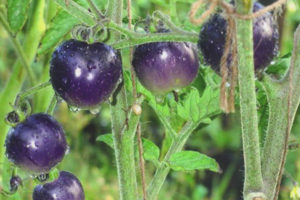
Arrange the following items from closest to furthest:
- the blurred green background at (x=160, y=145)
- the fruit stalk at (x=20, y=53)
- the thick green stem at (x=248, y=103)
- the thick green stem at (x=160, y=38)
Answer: the thick green stem at (x=248, y=103)
the thick green stem at (x=160, y=38)
the fruit stalk at (x=20, y=53)
the blurred green background at (x=160, y=145)

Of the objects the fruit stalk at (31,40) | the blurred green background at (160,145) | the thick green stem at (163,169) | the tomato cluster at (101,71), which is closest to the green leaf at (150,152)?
the thick green stem at (163,169)

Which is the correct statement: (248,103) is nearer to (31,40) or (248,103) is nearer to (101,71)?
(101,71)

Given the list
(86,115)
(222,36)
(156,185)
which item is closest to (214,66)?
(222,36)

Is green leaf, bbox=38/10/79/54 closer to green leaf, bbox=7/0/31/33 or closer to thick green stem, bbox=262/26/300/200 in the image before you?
green leaf, bbox=7/0/31/33

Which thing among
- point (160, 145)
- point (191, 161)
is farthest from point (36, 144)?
point (160, 145)

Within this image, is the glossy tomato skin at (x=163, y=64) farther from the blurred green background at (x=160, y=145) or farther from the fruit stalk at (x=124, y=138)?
the blurred green background at (x=160, y=145)

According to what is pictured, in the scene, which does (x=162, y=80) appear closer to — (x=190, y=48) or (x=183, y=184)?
(x=190, y=48)
